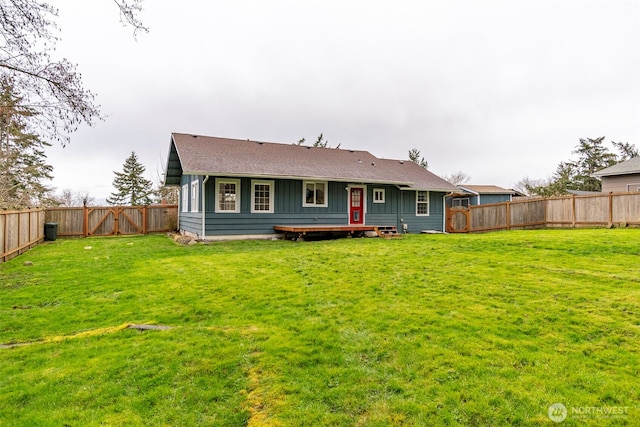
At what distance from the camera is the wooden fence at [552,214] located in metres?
13.1

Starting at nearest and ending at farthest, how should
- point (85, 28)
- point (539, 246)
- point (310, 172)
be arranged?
A: point (85, 28), point (539, 246), point (310, 172)

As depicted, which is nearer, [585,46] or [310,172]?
[585,46]

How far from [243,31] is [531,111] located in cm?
1832

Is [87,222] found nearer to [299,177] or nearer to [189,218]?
[189,218]

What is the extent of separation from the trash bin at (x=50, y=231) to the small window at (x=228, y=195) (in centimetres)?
748

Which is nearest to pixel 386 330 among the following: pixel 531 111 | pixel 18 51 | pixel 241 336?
pixel 241 336

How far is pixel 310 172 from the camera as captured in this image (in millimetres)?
14359

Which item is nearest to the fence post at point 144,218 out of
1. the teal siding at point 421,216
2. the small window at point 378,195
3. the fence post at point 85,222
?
the fence post at point 85,222

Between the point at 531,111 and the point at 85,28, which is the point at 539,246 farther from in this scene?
the point at 531,111

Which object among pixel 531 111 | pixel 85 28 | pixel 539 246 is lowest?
pixel 539 246

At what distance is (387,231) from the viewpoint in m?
14.9

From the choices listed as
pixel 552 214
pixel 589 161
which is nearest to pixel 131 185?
pixel 552 214

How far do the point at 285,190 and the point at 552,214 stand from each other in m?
12.4

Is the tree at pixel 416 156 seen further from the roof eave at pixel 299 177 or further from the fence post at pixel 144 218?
the fence post at pixel 144 218
